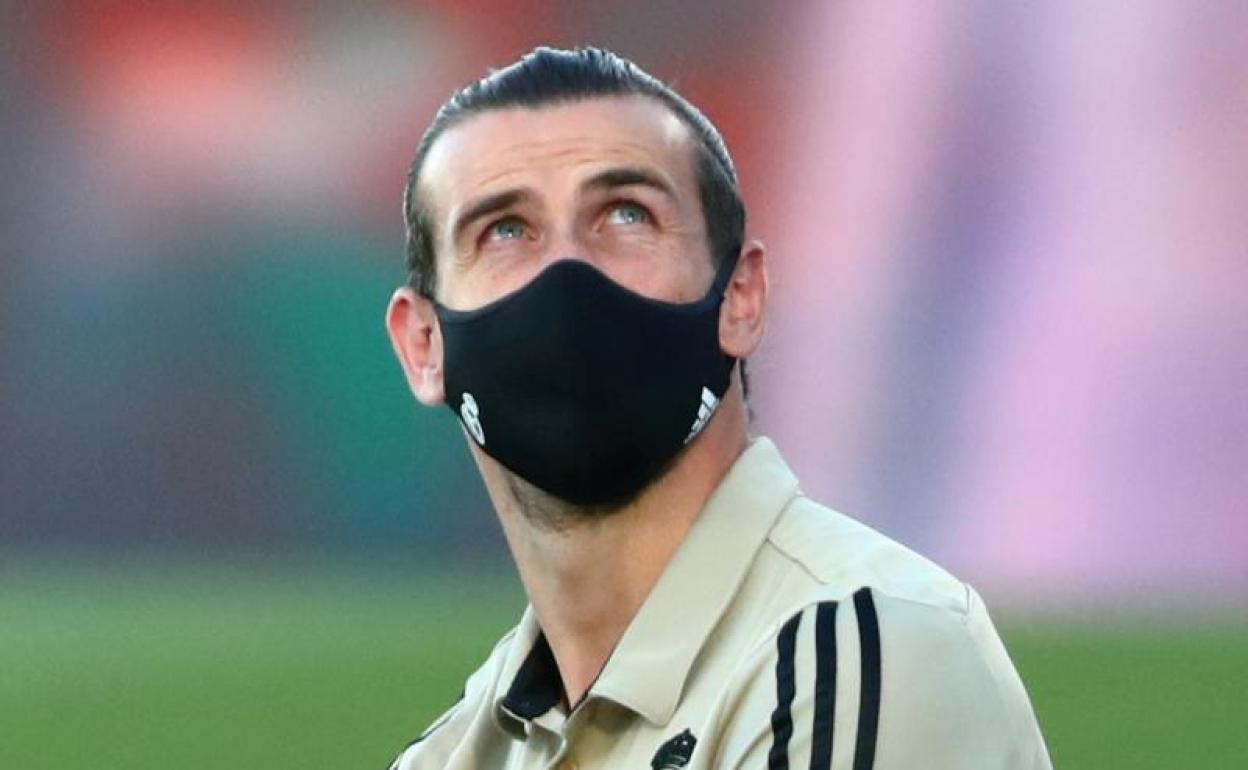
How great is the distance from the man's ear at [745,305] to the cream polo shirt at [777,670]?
0.38ft

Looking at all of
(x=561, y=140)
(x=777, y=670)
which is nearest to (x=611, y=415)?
(x=561, y=140)

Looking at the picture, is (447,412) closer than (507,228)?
No

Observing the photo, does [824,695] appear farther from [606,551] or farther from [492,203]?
[492,203]

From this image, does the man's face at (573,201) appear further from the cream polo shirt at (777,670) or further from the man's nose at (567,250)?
the cream polo shirt at (777,670)

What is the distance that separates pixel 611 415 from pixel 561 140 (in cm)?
27

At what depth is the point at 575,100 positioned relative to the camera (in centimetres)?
240

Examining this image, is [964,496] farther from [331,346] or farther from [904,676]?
[904,676]

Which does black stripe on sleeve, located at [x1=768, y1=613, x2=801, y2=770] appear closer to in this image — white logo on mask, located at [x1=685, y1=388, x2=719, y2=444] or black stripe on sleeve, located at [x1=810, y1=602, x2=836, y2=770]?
black stripe on sleeve, located at [x1=810, y1=602, x2=836, y2=770]

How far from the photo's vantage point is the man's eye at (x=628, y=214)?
2.33 meters

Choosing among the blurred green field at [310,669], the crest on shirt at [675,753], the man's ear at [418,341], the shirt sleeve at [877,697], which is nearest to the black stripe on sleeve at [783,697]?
the shirt sleeve at [877,697]

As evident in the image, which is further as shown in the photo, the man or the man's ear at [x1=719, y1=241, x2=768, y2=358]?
the man's ear at [x1=719, y1=241, x2=768, y2=358]

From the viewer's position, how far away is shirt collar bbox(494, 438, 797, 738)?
86.3 inches

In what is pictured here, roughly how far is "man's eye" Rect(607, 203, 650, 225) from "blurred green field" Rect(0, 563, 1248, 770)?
463cm

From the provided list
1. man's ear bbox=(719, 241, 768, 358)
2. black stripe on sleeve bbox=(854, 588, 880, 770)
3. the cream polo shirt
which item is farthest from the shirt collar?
black stripe on sleeve bbox=(854, 588, 880, 770)
